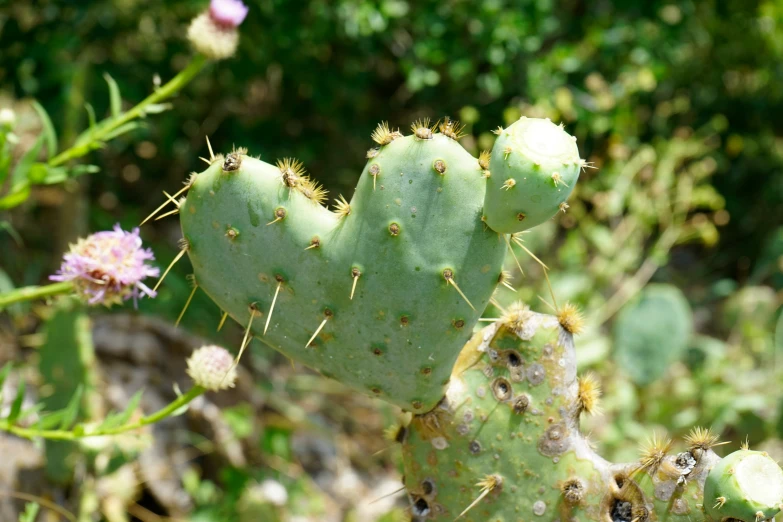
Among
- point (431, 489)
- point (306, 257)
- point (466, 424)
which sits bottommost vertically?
point (431, 489)

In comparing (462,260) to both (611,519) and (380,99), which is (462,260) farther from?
(380,99)

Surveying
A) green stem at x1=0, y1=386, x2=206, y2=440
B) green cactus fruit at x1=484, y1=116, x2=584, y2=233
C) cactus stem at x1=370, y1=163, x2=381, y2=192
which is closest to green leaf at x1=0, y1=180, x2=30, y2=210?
green stem at x1=0, y1=386, x2=206, y2=440

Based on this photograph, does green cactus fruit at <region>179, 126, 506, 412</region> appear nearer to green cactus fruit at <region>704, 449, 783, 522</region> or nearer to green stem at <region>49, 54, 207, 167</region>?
green cactus fruit at <region>704, 449, 783, 522</region>

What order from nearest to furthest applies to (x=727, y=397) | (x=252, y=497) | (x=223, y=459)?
(x=252, y=497)
(x=223, y=459)
(x=727, y=397)

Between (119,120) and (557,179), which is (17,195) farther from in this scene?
(557,179)

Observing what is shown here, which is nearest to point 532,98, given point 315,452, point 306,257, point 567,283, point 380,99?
point 567,283

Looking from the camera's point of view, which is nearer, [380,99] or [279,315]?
[279,315]
